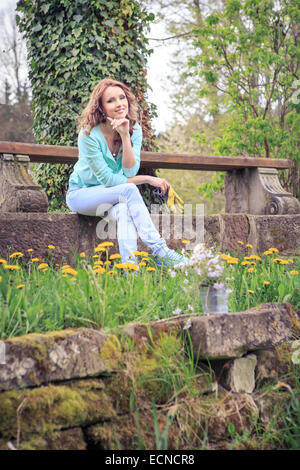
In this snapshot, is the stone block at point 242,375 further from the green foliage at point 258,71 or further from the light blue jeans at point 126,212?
the green foliage at point 258,71

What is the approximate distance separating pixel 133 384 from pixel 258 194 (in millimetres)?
3278

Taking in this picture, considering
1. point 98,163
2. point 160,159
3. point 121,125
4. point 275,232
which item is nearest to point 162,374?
point 98,163

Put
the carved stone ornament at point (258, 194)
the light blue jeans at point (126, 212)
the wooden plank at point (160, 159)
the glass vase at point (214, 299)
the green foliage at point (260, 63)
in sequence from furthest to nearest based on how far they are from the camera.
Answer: the green foliage at point (260, 63) → the carved stone ornament at point (258, 194) → the wooden plank at point (160, 159) → the light blue jeans at point (126, 212) → the glass vase at point (214, 299)

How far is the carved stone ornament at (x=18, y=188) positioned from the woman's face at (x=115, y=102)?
731 millimetres

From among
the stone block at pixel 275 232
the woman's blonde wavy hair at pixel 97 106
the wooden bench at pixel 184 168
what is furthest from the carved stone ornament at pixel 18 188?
the stone block at pixel 275 232

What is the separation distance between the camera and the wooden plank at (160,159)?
3.62 m

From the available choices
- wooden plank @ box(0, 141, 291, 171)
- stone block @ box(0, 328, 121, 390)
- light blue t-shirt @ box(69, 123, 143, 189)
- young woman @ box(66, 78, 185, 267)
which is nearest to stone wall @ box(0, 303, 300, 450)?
stone block @ box(0, 328, 121, 390)

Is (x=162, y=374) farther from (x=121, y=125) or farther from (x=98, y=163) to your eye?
(x=121, y=125)

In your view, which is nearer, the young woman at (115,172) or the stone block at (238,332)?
the stone block at (238,332)

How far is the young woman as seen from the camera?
313 cm

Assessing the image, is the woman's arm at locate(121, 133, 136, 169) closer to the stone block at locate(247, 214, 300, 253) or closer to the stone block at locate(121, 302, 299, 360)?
the stone block at locate(247, 214, 300, 253)

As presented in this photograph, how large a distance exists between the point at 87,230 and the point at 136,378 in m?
1.88

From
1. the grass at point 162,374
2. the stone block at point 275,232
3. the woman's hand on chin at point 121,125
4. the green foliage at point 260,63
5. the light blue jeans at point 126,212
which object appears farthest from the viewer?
the green foliage at point 260,63

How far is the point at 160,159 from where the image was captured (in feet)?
14.0
